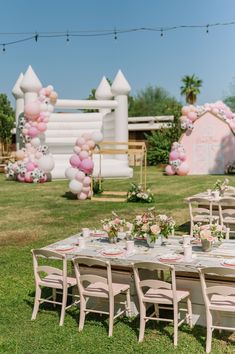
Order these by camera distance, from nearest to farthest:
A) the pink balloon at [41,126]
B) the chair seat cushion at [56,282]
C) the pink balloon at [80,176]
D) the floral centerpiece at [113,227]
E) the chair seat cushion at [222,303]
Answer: the chair seat cushion at [222,303] < the chair seat cushion at [56,282] < the floral centerpiece at [113,227] < the pink balloon at [80,176] < the pink balloon at [41,126]

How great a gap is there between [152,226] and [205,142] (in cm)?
1997

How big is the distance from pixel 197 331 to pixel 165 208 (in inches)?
353

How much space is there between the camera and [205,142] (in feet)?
83.5

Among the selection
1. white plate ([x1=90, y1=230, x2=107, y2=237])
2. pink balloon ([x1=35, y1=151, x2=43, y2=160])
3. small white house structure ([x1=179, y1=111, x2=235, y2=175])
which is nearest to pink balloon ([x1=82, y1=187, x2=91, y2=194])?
pink balloon ([x1=35, y1=151, x2=43, y2=160])

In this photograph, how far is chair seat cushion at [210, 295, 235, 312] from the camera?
16.3 ft

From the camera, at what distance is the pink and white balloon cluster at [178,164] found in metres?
25.2

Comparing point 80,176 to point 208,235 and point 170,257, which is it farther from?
point 170,257

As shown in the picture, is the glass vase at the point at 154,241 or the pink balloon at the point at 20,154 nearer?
the glass vase at the point at 154,241

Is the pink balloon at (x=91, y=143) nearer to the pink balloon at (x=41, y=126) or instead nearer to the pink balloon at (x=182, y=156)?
the pink balloon at (x=41, y=126)

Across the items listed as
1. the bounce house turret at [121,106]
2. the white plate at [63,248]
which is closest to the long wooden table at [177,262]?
the white plate at [63,248]

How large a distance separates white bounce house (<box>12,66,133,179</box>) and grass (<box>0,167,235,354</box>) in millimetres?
6098

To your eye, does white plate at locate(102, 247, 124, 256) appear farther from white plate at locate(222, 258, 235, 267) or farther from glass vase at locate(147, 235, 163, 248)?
white plate at locate(222, 258, 235, 267)

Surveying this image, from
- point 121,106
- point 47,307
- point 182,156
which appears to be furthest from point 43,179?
point 47,307

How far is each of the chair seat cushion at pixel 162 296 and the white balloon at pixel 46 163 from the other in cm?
1713
